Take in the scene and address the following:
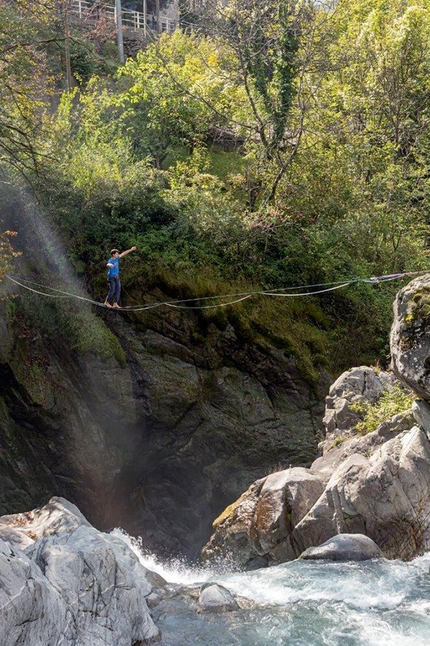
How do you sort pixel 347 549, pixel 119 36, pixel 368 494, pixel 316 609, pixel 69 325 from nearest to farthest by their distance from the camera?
1. pixel 316 609
2. pixel 347 549
3. pixel 368 494
4. pixel 69 325
5. pixel 119 36

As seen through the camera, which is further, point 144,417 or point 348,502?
point 144,417

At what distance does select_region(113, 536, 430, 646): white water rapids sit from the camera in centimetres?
892

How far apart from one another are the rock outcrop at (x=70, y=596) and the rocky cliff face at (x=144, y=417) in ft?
22.7

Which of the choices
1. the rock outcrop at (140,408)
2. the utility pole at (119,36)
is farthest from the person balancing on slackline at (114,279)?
the utility pole at (119,36)

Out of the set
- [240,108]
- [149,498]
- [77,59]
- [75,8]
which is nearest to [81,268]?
[149,498]

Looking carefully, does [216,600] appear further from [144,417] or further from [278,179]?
[278,179]

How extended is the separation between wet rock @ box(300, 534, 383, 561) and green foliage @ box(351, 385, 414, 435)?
3.31 metres

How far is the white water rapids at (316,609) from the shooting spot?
8922 mm

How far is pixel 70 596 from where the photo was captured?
335 inches

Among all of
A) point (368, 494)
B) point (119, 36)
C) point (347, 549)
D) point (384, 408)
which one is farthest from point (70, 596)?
point (119, 36)

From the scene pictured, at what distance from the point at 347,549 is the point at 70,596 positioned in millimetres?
4723

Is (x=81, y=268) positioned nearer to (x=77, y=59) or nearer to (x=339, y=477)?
(x=339, y=477)

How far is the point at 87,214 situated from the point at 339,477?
11.1 m

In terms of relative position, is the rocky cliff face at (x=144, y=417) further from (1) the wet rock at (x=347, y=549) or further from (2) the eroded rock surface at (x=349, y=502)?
(1) the wet rock at (x=347, y=549)
